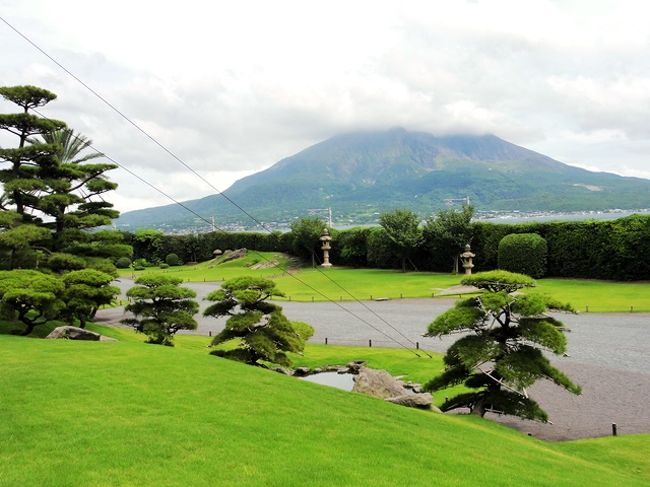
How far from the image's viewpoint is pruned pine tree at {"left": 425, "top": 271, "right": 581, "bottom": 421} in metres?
12.5

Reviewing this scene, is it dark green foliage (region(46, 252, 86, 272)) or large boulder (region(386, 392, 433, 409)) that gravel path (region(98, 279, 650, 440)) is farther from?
dark green foliage (region(46, 252, 86, 272))

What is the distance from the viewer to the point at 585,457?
10.6 meters

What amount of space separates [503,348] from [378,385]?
3265 millimetres

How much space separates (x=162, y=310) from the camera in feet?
66.8

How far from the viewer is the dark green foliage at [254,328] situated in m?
17.1

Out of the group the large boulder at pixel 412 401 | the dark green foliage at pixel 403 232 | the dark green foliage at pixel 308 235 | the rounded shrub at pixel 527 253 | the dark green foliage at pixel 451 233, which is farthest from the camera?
the dark green foliage at pixel 308 235

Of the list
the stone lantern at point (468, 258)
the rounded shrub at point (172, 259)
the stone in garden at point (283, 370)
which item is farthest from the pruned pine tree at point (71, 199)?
the rounded shrub at point (172, 259)

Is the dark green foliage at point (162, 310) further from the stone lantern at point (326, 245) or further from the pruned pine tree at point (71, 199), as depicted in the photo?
the stone lantern at point (326, 245)

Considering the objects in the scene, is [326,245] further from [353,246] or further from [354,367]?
[354,367]

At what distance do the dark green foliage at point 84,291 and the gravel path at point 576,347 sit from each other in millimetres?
9645

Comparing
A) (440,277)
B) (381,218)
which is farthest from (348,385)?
(381,218)

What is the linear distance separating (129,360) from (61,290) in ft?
25.9

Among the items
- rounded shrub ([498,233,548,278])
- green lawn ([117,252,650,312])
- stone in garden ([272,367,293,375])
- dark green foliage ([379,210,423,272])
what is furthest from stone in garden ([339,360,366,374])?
dark green foliage ([379,210,423,272])

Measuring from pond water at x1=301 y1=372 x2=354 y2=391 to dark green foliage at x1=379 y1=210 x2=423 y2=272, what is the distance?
30245mm
